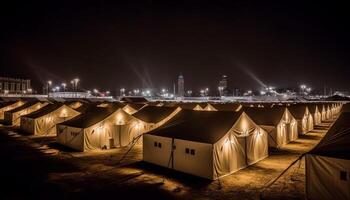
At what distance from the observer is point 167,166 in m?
12.5

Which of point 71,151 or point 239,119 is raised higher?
point 239,119

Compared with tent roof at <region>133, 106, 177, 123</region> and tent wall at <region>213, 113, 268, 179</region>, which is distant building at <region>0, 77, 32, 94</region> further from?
tent wall at <region>213, 113, 268, 179</region>

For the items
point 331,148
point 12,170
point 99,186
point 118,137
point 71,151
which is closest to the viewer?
point 331,148

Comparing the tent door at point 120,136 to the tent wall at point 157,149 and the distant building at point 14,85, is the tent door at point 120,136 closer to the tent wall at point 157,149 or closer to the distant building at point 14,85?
the tent wall at point 157,149

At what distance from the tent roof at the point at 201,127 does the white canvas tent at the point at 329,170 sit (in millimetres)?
3893

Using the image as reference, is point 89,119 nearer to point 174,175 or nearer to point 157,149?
point 157,149

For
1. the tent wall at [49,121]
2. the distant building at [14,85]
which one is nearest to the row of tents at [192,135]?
the tent wall at [49,121]

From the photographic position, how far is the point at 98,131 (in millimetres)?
17547

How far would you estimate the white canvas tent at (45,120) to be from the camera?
23938 mm

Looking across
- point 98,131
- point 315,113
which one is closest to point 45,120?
point 98,131

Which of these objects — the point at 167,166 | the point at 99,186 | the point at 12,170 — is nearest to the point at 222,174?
the point at 167,166

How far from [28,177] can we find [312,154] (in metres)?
11.9

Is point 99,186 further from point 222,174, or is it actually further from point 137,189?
point 222,174

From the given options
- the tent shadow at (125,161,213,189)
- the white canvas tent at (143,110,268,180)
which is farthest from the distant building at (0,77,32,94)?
the white canvas tent at (143,110,268,180)
